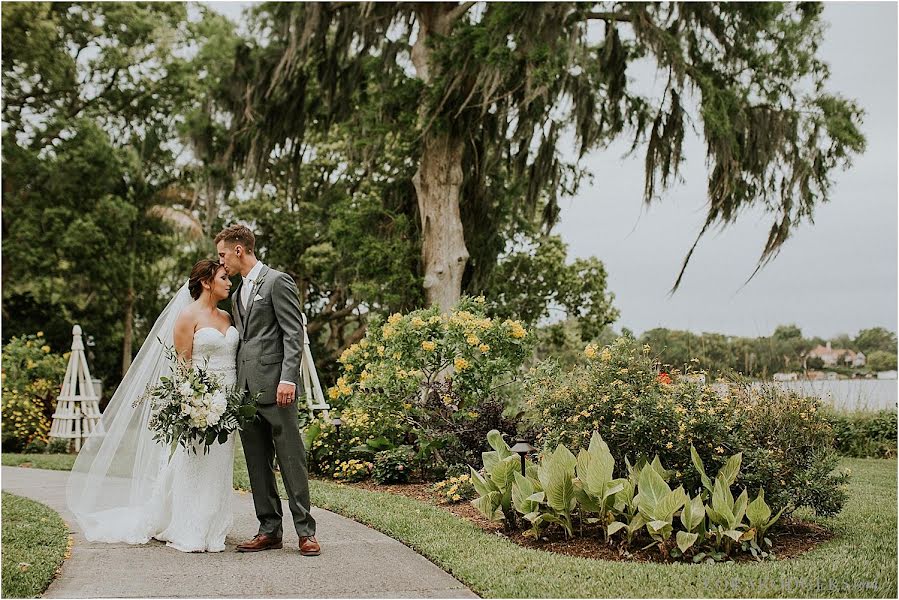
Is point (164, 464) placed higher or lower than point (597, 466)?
lower

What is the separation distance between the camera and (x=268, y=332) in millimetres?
5164

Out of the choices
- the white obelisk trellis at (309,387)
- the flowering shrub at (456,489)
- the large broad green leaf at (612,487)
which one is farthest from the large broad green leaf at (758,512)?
the white obelisk trellis at (309,387)

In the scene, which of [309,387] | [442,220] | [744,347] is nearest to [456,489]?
[309,387]

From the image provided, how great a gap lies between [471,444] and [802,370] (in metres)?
5.02

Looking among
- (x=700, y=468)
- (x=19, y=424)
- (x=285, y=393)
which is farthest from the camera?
(x=19, y=424)

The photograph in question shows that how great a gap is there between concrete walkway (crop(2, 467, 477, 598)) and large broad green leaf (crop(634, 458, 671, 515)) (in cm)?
124

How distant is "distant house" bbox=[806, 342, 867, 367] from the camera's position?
14.4 m

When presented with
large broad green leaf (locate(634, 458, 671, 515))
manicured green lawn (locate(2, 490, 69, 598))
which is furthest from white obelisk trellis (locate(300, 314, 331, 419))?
large broad green leaf (locate(634, 458, 671, 515))

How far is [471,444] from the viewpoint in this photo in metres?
8.02

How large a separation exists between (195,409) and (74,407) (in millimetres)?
8186

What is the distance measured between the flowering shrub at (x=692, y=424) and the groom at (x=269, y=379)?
5.60ft

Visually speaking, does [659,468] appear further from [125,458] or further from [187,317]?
[125,458]

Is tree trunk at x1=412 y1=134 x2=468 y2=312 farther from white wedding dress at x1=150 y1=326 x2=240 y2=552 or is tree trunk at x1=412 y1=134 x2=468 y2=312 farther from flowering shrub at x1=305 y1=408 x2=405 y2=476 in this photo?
white wedding dress at x1=150 y1=326 x2=240 y2=552

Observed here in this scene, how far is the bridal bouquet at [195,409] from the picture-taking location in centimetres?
501
